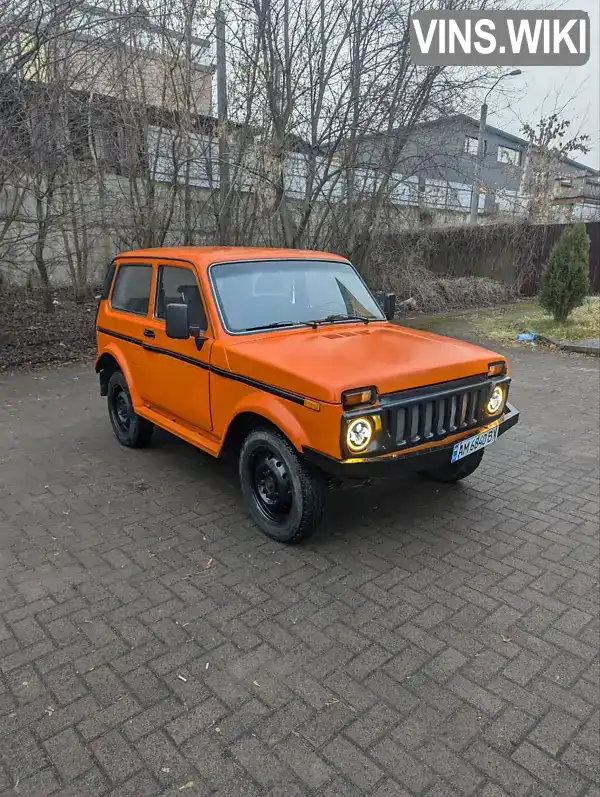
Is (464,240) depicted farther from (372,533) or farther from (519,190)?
(372,533)

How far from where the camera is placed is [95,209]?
923 centimetres

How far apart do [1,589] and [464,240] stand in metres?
17.4

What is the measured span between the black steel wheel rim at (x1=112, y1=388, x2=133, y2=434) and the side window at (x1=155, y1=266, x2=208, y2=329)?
3.97 feet

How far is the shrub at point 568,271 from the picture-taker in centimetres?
1147

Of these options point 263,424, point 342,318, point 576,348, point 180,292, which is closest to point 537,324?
point 576,348

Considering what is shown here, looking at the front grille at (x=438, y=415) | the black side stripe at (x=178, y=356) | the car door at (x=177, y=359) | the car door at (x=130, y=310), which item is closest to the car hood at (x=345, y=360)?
the front grille at (x=438, y=415)

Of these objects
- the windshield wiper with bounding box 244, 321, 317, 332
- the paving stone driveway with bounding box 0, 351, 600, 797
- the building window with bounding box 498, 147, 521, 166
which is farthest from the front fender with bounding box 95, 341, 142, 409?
the building window with bounding box 498, 147, 521, 166

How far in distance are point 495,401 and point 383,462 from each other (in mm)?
1197

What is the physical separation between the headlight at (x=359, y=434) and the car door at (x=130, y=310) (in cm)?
256

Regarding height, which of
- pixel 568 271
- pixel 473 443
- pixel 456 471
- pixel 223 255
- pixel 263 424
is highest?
pixel 223 255

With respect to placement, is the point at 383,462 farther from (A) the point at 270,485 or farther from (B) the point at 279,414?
(A) the point at 270,485

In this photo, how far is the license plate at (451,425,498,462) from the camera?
3.58 meters

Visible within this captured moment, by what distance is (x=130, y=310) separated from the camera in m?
5.21

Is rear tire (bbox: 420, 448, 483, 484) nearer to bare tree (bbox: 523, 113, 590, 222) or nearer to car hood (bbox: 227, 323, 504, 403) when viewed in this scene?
car hood (bbox: 227, 323, 504, 403)
